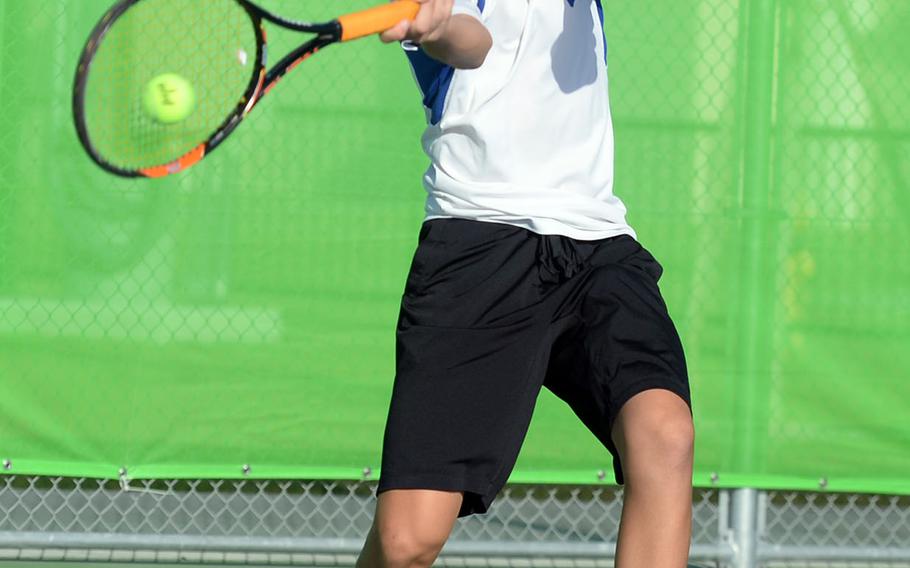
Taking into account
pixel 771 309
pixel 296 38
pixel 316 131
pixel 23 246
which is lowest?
pixel 771 309

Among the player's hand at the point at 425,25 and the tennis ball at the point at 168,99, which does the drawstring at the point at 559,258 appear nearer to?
the player's hand at the point at 425,25

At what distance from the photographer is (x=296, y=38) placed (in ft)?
12.7

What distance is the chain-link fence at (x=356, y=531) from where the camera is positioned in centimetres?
379

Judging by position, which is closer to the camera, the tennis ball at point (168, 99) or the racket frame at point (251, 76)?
the racket frame at point (251, 76)

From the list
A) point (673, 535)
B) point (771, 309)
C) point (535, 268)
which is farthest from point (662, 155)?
point (673, 535)

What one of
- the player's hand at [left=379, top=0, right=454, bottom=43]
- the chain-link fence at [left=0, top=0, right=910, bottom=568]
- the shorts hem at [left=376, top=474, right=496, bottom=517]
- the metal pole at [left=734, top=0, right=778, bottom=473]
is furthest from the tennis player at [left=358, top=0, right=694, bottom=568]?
the metal pole at [left=734, top=0, right=778, bottom=473]

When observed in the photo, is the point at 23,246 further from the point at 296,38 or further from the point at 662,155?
the point at 662,155

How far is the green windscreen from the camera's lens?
3.83 meters

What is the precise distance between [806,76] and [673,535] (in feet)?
7.47

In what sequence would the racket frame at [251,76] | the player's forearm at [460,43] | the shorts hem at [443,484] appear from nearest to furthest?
the racket frame at [251,76]
the player's forearm at [460,43]
the shorts hem at [443,484]

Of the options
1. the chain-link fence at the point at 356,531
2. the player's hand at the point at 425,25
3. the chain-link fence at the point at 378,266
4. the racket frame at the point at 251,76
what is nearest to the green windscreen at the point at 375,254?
the chain-link fence at the point at 378,266

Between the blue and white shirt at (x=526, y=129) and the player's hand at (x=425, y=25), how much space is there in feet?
0.73

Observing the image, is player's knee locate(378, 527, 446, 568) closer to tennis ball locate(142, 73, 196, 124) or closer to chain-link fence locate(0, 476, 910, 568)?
tennis ball locate(142, 73, 196, 124)

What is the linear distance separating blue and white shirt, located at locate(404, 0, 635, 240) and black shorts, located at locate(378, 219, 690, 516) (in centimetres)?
5
